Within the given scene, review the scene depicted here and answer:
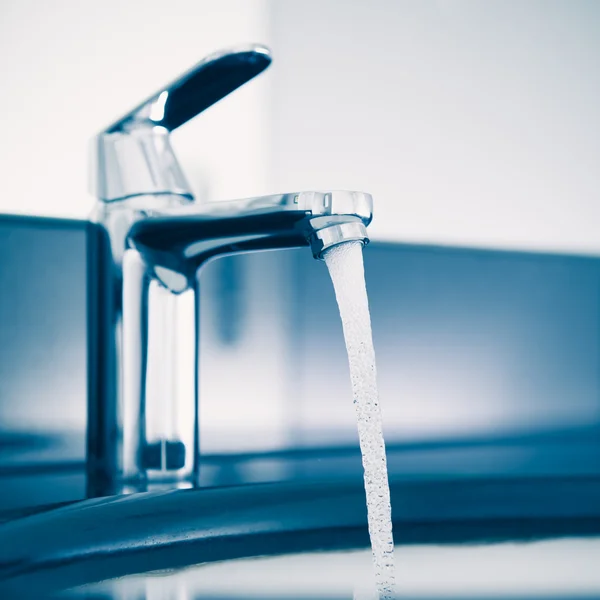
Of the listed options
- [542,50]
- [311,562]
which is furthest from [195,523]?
[542,50]

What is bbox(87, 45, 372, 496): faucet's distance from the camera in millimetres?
442

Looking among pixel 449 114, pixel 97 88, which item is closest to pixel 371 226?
pixel 449 114

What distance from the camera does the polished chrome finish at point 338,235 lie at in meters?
0.37

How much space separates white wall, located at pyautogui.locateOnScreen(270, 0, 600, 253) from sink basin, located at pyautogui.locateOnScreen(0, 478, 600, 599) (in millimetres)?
263

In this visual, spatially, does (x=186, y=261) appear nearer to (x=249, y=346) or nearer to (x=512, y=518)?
(x=249, y=346)

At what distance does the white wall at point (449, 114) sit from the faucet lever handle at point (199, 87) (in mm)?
199

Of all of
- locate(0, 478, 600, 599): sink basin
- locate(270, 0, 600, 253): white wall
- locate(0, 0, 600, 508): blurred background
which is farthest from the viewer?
locate(270, 0, 600, 253): white wall

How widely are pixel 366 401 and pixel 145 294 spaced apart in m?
0.16

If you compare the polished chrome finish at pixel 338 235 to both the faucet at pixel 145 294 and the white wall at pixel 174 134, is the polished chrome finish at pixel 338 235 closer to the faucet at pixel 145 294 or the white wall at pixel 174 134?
the faucet at pixel 145 294

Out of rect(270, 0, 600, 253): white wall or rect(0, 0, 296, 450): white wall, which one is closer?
rect(0, 0, 296, 450): white wall

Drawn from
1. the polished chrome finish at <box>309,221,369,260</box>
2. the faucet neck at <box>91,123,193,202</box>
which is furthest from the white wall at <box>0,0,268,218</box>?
the polished chrome finish at <box>309,221,369,260</box>

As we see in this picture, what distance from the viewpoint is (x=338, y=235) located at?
37cm

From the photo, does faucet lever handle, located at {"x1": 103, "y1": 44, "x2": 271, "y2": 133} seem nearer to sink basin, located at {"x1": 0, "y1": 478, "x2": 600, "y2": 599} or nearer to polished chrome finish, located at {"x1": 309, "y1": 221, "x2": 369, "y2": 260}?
polished chrome finish, located at {"x1": 309, "y1": 221, "x2": 369, "y2": 260}

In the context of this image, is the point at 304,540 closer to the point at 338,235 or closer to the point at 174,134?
the point at 338,235
